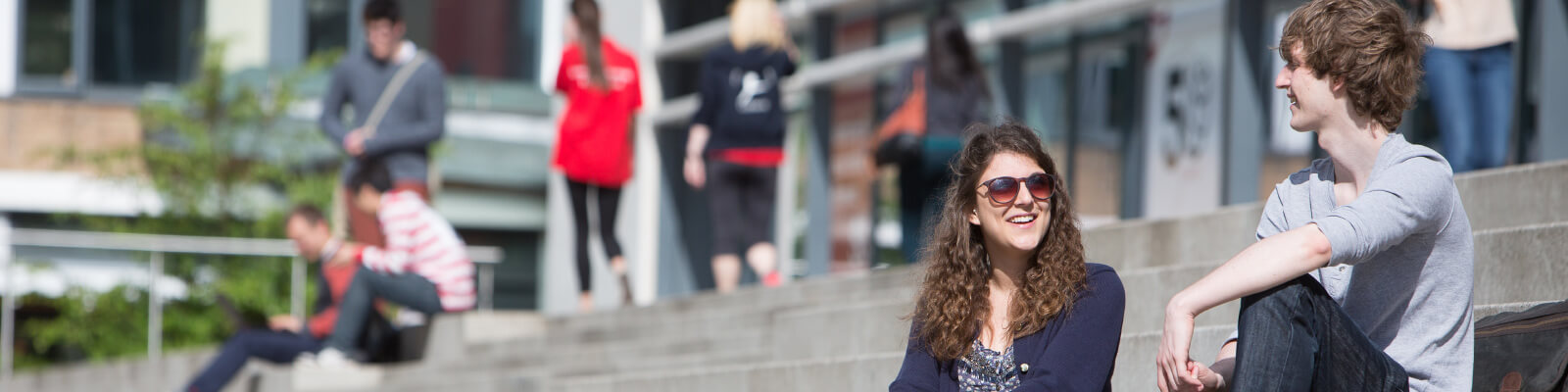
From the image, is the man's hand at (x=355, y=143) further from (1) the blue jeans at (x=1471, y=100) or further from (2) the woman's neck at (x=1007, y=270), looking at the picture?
(2) the woman's neck at (x=1007, y=270)

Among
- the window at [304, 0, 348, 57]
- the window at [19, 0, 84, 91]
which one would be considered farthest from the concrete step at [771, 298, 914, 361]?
the window at [19, 0, 84, 91]

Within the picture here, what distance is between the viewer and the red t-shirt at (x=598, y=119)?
10102 mm

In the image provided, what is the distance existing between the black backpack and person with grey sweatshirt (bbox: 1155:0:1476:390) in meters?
0.19

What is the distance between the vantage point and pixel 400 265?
9.23 m

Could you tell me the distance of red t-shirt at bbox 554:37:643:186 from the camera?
10102 millimetres

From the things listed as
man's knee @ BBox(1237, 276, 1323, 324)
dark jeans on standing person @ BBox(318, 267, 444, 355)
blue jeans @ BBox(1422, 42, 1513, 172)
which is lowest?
dark jeans on standing person @ BBox(318, 267, 444, 355)

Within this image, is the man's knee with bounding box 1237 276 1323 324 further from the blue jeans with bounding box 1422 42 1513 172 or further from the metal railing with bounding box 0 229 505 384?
the metal railing with bounding box 0 229 505 384

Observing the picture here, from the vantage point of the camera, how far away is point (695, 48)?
14.3 m

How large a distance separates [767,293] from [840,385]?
326 centimetres

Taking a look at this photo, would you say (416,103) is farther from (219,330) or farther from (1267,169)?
(219,330)

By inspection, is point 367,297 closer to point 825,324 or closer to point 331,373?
point 331,373

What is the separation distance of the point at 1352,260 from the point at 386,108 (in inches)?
275

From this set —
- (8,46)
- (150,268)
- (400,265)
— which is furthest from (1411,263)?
(8,46)

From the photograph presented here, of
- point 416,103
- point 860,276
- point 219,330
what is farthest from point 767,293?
point 219,330
